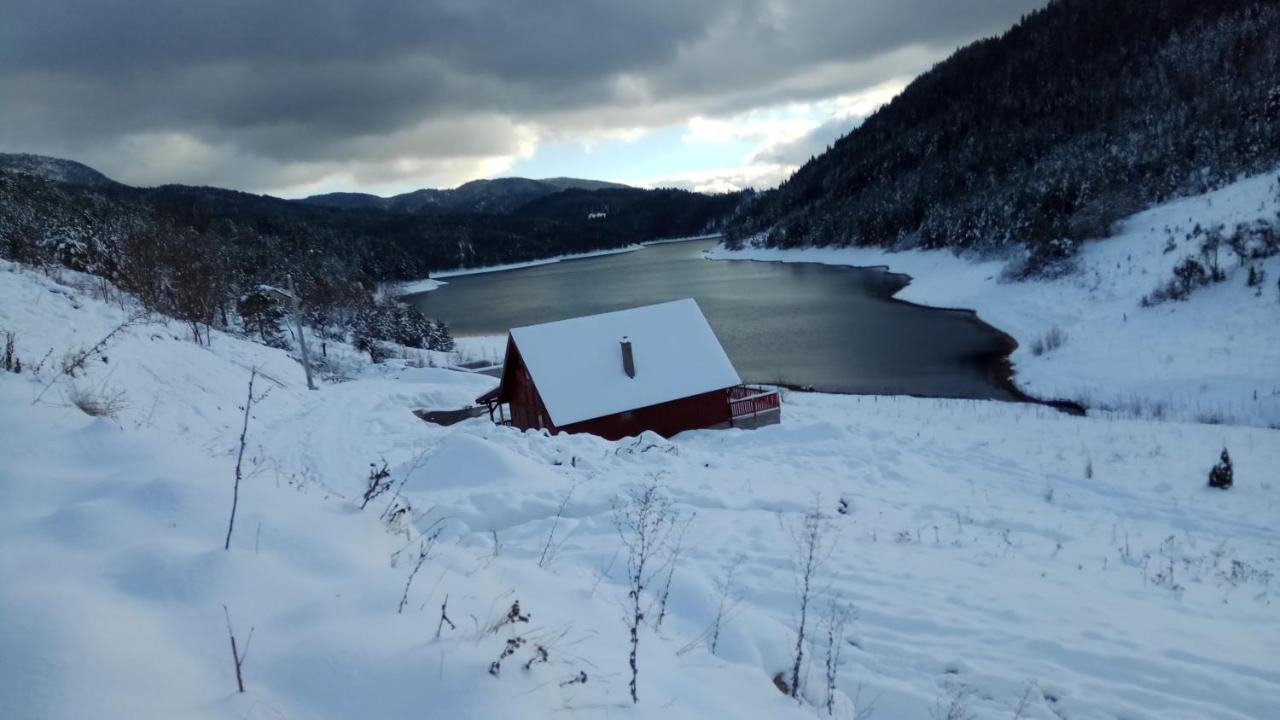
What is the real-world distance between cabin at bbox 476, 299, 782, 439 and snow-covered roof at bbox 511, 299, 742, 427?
3 cm

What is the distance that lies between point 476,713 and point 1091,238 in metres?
52.5

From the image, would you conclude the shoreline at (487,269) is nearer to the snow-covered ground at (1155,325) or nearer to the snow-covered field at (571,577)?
the snow-covered ground at (1155,325)

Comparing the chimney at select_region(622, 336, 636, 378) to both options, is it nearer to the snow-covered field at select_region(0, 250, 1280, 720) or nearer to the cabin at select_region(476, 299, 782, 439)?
the cabin at select_region(476, 299, 782, 439)

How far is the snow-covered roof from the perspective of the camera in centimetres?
1917

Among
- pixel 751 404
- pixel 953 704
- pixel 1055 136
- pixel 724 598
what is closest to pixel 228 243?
pixel 751 404

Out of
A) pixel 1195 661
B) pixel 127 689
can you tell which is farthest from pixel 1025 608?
pixel 127 689

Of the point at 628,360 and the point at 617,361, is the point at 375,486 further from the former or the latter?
the point at 617,361

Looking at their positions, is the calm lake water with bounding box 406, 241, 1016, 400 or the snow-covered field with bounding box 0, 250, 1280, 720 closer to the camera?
the snow-covered field with bounding box 0, 250, 1280, 720

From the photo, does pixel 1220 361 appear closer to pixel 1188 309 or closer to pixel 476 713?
pixel 1188 309

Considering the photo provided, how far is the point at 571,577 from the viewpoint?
5188mm

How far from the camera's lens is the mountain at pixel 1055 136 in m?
46.8

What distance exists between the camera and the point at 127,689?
2148 mm

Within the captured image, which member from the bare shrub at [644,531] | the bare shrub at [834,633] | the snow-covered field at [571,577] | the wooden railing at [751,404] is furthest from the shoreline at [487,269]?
the bare shrub at [834,633]

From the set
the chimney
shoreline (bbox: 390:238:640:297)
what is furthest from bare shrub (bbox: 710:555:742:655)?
shoreline (bbox: 390:238:640:297)
